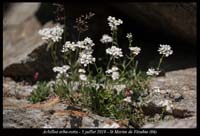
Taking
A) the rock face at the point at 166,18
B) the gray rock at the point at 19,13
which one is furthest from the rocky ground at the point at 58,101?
the gray rock at the point at 19,13

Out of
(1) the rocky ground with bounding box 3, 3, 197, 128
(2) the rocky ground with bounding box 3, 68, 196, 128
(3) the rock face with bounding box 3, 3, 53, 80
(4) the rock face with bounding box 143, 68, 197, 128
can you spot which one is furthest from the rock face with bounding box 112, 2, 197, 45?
(3) the rock face with bounding box 3, 3, 53, 80

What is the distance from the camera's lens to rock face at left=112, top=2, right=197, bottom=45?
8438 mm

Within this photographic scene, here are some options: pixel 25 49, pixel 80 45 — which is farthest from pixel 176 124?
pixel 25 49

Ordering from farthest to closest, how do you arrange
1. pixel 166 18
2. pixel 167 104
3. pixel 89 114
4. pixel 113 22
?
1. pixel 166 18
2. pixel 113 22
3. pixel 89 114
4. pixel 167 104

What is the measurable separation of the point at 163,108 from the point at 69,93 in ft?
4.85

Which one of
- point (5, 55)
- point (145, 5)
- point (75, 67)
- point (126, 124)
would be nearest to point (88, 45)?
point (75, 67)

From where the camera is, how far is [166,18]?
8.72 meters

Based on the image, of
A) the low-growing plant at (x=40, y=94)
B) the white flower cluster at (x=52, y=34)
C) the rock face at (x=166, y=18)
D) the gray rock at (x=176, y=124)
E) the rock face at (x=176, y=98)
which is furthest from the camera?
the rock face at (x=166, y=18)

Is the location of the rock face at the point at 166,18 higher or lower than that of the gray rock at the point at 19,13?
lower

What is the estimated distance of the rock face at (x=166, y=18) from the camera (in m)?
8.44

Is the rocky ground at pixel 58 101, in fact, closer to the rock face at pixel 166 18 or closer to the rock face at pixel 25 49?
the rock face at pixel 25 49

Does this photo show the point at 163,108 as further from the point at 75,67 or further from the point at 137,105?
the point at 75,67

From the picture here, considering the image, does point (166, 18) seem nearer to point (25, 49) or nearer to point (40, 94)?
point (40, 94)

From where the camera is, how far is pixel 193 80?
8.30 meters
